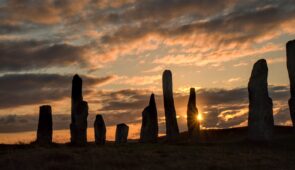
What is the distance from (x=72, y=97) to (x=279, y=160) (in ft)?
53.0

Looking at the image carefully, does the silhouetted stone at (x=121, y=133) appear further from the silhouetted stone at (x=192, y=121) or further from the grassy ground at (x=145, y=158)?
the grassy ground at (x=145, y=158)

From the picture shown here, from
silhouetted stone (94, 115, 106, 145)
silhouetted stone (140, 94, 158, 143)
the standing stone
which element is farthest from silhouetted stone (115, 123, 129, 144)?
the standing stone

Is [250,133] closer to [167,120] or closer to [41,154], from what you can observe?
[167,120]

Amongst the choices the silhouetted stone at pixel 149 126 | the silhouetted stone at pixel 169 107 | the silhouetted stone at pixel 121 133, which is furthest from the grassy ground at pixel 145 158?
the silhouetted stone at pixel 121 133

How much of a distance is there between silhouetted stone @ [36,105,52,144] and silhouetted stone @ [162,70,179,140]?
502 inches

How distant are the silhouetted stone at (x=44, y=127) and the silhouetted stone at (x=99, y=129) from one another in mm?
9231

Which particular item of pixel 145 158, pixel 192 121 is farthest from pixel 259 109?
pixel 145 158

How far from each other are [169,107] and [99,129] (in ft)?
21.7

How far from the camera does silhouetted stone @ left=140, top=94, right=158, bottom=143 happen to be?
46.4 meters

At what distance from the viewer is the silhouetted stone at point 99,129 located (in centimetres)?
4894

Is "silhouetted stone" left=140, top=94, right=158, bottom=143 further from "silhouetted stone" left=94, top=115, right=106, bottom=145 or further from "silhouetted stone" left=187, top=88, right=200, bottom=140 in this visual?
"silhouetted stone" left=187, top=88, right=200, bottom=140

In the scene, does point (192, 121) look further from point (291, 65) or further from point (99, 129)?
point (291, 65)

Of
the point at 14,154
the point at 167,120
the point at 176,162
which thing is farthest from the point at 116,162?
the point at 167,120

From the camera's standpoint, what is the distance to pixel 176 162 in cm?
3030
